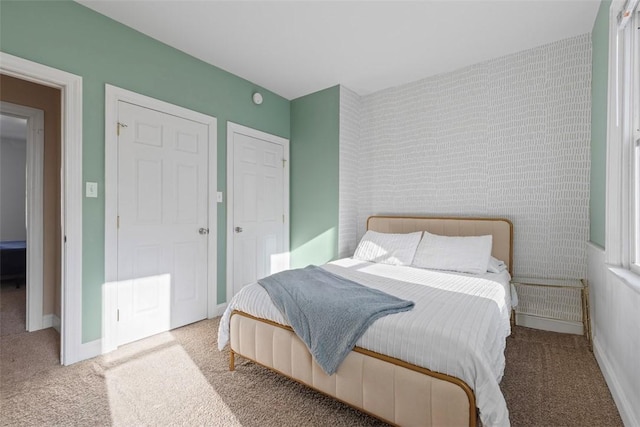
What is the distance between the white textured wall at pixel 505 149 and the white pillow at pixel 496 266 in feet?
0.82

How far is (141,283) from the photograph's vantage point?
8.56ft

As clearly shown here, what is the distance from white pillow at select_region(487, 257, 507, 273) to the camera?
2.62 metres

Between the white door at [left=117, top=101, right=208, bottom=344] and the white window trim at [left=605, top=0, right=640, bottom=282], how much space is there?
321 centimetres

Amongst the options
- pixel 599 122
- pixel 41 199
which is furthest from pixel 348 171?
pixel 41 199

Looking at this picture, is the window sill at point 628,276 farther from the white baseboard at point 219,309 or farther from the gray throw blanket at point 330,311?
the white baseboard at point 219,309

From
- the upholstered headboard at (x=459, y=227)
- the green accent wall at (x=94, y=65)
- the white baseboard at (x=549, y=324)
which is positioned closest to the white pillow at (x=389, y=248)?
the upholstered headboard at (x=459, y=227)

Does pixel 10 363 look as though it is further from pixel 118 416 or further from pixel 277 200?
pixel 277 200

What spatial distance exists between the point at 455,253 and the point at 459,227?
0.46 m

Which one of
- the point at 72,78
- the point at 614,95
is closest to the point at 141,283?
the point at 72,78

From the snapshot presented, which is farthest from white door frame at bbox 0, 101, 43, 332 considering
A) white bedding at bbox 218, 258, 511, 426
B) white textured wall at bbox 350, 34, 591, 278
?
white textured wall at bbox 350, 34, 591, 278

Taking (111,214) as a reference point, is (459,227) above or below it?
below

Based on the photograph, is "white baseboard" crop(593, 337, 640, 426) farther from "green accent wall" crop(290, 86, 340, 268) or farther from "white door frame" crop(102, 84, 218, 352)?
"white door frame" crop(102, 84, 218, 352)

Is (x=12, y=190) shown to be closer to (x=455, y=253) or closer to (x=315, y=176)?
(x=315, y=176)

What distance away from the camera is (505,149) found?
9.66 ft
